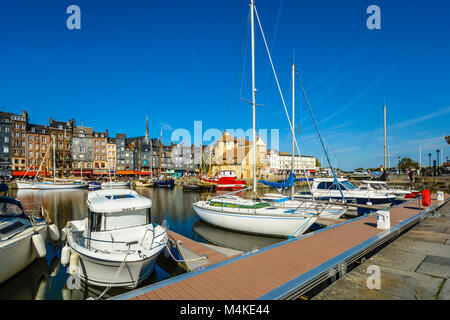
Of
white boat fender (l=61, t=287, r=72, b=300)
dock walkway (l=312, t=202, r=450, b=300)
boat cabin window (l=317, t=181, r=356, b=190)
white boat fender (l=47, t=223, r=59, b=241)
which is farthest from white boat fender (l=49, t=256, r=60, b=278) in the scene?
boat cabin window (l=317, t=181, r=356, b=190)

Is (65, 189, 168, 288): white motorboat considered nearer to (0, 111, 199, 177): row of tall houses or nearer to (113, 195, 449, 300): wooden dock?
(113, 195, 449, 300): wooden dock

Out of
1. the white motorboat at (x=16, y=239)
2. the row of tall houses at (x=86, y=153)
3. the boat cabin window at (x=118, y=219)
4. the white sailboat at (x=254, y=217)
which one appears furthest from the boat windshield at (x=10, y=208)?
the row of tall houses at (x=86, y=153)

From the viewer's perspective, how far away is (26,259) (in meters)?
10.1

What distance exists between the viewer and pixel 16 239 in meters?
9.23

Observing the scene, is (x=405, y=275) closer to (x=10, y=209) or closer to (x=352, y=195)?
(x=10, y=209)

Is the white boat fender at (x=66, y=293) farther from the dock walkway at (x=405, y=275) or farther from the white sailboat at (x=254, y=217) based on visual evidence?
the white sailboat at (x=254, y=217)

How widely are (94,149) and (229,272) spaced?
3445 inches

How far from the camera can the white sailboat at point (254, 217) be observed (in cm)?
1336

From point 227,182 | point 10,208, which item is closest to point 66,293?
point 10,208

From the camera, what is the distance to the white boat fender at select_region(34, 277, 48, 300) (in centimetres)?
872

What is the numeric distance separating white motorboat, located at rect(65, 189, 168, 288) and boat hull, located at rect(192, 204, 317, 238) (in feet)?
18.4
